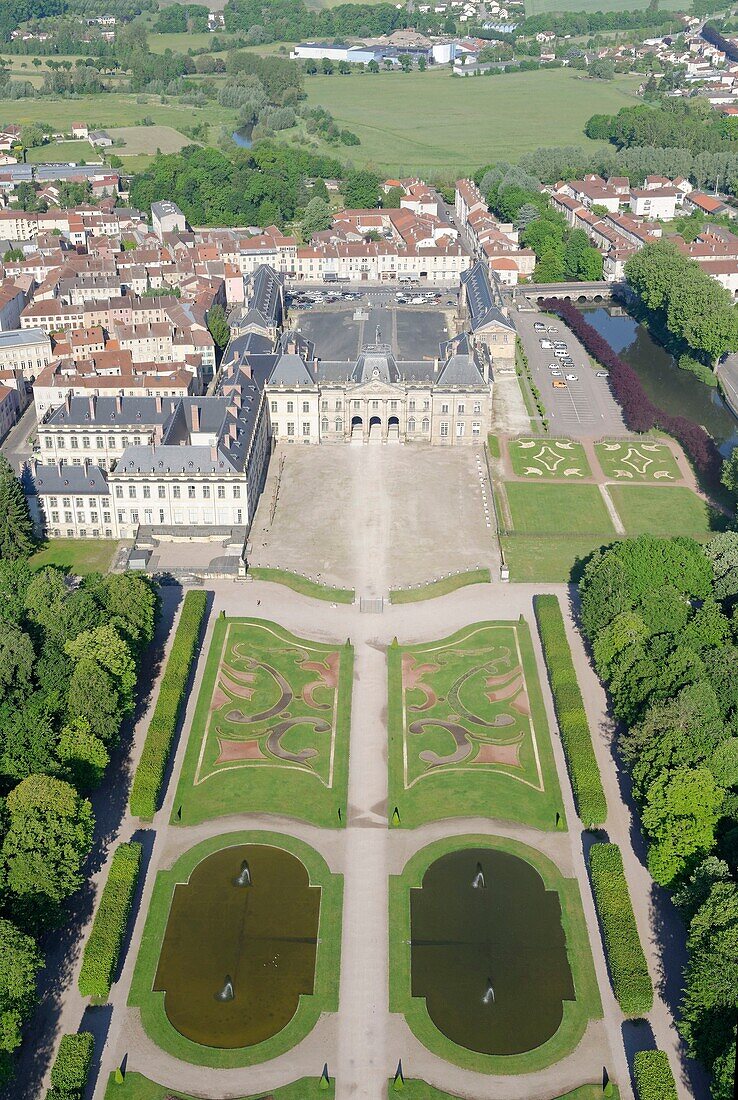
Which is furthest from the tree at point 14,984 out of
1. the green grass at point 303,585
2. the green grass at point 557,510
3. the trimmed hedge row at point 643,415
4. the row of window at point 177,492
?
the trimmed hedge row at point 643,415

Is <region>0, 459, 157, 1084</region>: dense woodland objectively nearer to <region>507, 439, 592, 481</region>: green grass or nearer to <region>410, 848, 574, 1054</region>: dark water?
<region>410, 848, 574, 1054</region>: dark water

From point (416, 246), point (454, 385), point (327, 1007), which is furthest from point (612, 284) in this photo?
point (327, 1007)

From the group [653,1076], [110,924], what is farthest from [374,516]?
[653,1076]

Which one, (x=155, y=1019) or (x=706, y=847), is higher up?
(x=706, y=847)

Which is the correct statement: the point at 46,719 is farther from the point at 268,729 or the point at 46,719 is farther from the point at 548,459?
the point at 548,459

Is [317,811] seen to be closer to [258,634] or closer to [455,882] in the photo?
[455,882]

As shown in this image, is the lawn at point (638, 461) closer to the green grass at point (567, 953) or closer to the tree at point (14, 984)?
the green grass at point (567, 953)

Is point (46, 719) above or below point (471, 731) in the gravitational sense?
above
